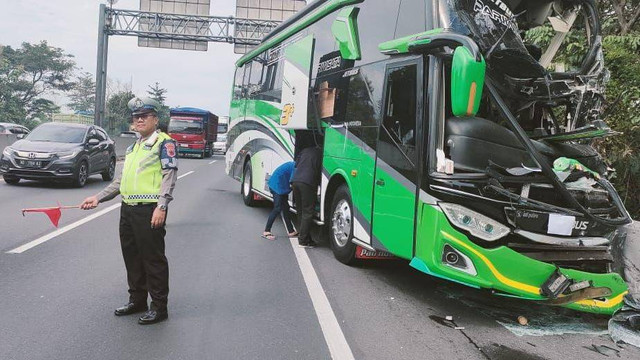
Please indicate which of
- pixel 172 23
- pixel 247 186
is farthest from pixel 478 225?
pixel 172 23

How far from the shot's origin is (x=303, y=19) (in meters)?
9.18

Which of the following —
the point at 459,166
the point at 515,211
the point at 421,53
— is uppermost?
the point at 421,53

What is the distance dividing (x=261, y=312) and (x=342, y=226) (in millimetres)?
2218

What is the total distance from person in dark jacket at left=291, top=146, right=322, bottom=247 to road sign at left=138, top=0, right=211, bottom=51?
23.8m

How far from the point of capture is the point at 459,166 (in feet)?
15.1

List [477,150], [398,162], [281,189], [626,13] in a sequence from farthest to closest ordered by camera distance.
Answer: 1. [626,13]
2. [281,189]
3. [398,162]
4. [477,150]

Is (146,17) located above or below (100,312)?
above

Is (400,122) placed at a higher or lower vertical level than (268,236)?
higher

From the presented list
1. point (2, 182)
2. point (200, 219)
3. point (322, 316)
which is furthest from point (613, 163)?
point (2, 182)

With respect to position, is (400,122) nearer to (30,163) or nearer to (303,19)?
(303,19)

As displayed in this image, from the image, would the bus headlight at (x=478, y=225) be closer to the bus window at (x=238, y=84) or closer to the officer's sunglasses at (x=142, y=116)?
the officer's sunglasses at (x=142, y=116)

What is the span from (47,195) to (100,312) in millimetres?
8125

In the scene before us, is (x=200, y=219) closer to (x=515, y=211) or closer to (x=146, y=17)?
(x=515, y=211)

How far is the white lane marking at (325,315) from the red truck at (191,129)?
2681cm
